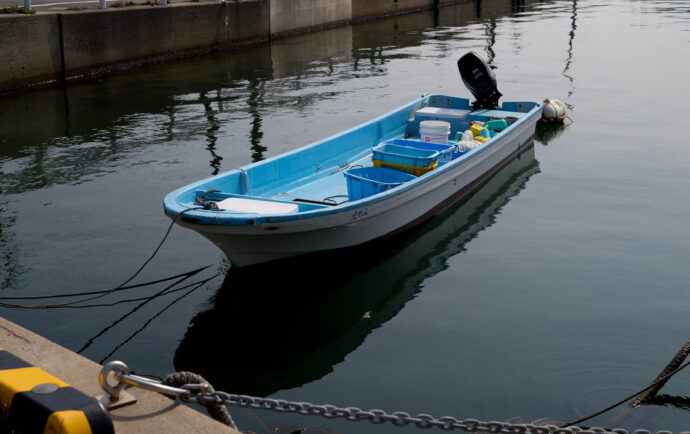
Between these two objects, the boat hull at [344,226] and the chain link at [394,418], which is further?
the boat hull at [344,226]

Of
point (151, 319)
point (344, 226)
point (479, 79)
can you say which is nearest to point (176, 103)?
point (479, 79)

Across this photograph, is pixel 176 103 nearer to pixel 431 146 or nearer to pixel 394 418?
pixel 431 146

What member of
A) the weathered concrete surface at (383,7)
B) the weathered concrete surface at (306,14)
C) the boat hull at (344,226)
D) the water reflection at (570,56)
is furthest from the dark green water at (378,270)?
the weathered concrete surface at (383,7)

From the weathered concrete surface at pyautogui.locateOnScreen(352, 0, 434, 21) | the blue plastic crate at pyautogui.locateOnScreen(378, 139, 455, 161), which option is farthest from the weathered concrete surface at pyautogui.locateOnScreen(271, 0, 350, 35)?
the blue plastic crate at pyautogui.locateOnScreen(378, 139, 455, 161)

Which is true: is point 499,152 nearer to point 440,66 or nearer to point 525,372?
point 525,372

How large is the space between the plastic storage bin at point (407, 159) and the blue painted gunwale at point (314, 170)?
21 centimetres

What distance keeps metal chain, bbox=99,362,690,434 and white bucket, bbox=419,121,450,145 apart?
7987mm

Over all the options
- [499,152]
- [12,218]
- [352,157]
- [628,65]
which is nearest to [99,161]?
[12,218]

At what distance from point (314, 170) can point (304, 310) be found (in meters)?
3.19

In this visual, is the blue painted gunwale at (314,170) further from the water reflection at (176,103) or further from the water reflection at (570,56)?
the water reflection at (570,56)

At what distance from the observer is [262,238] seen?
26.1ft

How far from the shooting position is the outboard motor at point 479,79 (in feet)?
45.8

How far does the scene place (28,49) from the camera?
1809 centimetres

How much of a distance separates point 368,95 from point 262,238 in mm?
11705
